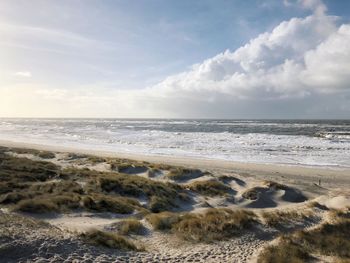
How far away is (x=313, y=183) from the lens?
23516mm

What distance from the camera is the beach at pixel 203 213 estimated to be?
10.1 m

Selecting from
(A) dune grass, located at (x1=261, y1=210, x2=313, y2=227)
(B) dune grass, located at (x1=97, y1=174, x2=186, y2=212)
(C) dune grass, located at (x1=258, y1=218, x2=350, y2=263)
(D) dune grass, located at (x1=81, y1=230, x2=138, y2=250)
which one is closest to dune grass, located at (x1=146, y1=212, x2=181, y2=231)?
(D) dune grass, located at (x1=81, y1=230, x2=138, y2=250)

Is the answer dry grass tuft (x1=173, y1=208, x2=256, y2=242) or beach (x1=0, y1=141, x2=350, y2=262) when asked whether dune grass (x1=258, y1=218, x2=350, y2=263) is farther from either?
dry grass tuft (x1=173, y1=208, x2=256, y2=242)

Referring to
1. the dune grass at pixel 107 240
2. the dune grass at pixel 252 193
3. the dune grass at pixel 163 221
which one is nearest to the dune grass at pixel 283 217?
the dune grass at pixel 252 193

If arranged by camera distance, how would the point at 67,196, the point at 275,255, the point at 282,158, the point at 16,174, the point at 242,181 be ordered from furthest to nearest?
the point at 282,158, the point at 242,181, the point at 16,174, the point at 67,196, the point at 275,255

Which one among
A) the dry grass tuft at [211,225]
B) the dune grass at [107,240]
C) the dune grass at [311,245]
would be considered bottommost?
the dune grass at [311,245]

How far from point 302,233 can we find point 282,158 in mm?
22192

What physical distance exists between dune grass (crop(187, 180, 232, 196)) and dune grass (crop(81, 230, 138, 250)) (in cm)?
1033

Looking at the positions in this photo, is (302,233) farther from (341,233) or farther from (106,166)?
(106,166)

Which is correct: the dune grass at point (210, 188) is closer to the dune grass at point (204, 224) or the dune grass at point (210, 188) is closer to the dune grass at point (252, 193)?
the dune grass at point (252, 193)

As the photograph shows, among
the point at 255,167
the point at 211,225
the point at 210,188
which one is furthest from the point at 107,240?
the point at 255,167

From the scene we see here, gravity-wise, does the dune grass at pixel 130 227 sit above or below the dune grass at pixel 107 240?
below

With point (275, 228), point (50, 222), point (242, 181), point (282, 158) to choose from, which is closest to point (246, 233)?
point (275, 228)

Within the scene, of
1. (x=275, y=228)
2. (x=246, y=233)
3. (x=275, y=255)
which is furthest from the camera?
(x=275, y=228)
